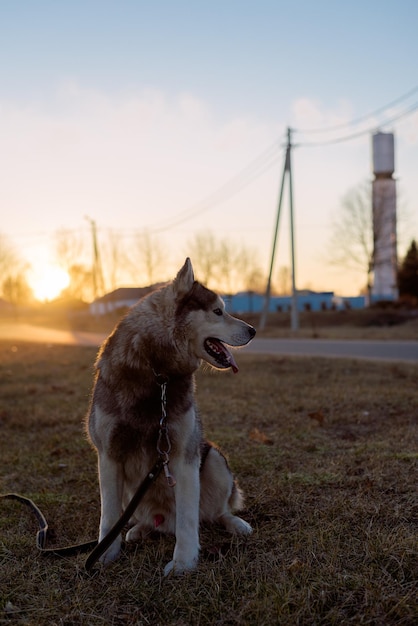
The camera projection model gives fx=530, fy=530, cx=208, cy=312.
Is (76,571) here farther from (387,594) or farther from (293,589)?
(387,594)

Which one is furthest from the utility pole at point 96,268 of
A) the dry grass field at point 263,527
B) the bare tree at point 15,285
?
the dry grass field at point 263,527

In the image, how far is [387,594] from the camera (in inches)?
98.1

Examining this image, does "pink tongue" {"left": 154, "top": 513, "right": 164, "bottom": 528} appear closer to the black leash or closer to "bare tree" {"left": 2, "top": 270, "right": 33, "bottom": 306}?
the black leash

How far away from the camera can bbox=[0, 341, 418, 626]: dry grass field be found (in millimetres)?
2527

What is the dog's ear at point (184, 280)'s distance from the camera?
3303 mm

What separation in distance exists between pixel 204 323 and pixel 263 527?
4.81 ft

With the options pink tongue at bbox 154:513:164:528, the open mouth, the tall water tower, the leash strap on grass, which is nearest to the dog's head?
Result: the open mouth

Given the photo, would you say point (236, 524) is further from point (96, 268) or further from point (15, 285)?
point (15, 285)

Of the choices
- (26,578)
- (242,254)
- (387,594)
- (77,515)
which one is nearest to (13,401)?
(77,515)

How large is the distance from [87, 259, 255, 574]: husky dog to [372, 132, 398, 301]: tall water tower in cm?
4474

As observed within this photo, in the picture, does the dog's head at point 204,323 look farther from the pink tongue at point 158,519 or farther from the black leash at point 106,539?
the pink tongue at point 158,519

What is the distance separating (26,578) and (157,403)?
3.90ft

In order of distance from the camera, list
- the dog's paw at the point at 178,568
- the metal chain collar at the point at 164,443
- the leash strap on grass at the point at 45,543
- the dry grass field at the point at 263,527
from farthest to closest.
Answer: the leash strap on grass at the point at 45,543 → the metal chain collar at the point at 164,443 → the dog's paw at the point at 178,568 → the dry grass field at the point at 263,527

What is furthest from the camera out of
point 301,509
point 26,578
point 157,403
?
point 301,509
